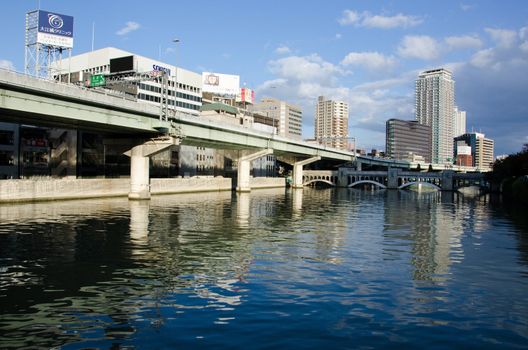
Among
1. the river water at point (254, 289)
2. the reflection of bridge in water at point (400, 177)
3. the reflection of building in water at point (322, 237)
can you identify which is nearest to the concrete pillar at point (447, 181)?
the reflection of bridge in water at point (400, 177)

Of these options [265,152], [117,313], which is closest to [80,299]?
[117,313]

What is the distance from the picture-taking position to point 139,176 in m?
74.5

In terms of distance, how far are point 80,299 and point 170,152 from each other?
105444mm

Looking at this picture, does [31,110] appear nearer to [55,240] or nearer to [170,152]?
[55,240]

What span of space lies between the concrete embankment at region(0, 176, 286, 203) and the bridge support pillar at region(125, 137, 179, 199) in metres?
5.96

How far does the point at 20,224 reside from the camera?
129 ft

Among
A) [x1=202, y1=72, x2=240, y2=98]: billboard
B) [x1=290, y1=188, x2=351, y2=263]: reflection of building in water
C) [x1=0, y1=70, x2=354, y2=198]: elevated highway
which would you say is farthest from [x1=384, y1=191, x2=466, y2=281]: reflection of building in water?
[x1=202, y1=72, x2=240, y2=98]: billboard

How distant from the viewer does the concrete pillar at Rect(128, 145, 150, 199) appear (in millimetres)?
73438

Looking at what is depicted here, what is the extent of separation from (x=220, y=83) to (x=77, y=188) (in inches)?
5092

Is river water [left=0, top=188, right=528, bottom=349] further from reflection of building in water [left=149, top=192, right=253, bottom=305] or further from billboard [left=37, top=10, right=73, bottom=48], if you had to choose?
billboard [left=37, top=10, right=73, bottom=48]

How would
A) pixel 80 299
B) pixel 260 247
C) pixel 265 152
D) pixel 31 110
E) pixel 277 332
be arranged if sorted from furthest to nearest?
pixel 265 152 < pixel 31 110 < pixel 260 247 < pixel 80 299 < pixel 277 332

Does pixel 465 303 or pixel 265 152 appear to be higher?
pixel 265 152

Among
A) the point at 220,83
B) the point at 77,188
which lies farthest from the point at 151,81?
the point at 77,188

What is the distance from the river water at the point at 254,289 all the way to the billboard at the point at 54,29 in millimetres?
53410
